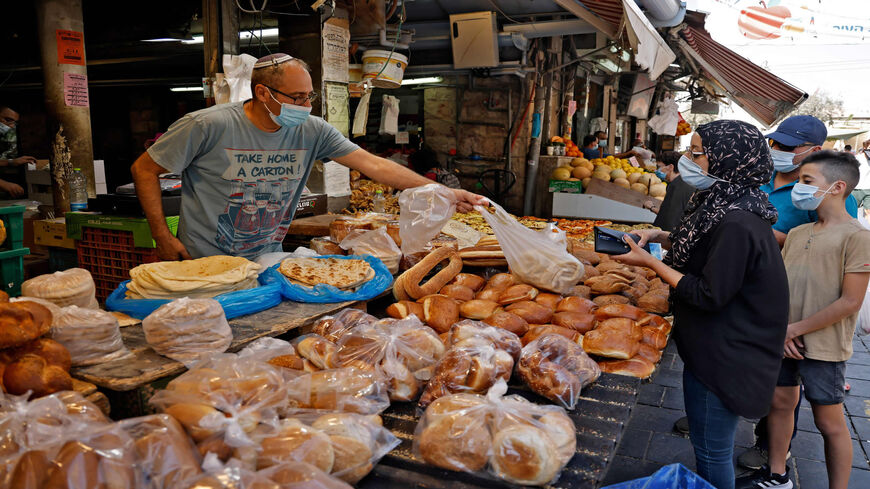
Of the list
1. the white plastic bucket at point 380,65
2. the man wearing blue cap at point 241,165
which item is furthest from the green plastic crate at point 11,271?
the white plastic bucket at point 380,65

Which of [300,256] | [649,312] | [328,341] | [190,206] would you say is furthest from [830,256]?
[190,206]

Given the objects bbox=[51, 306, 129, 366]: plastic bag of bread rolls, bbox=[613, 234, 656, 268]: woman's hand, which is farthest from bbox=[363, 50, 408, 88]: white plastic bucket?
bbox=[51, 306, 129, 366]: plastic bag of bread rolls

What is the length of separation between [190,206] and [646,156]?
1110 centimetres

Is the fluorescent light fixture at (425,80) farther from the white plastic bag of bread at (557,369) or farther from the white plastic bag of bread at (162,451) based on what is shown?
the white plastic bag of bread at (162,451)

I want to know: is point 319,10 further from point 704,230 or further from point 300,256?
point 704,230

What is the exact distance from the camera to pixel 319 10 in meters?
5.52

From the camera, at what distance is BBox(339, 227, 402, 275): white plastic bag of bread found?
3.53 meters

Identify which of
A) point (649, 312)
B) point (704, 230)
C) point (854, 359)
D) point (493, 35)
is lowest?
point (854, 359)

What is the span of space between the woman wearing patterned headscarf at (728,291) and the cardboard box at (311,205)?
3.76 m

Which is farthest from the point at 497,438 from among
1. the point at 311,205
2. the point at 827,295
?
the point at 311,205

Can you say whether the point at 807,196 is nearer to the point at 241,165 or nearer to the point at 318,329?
the point at 318,329

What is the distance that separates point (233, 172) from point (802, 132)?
11.7 feet

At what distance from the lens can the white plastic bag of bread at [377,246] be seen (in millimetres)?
3533

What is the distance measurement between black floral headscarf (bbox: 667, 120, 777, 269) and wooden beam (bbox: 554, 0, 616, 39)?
15.1 feet
